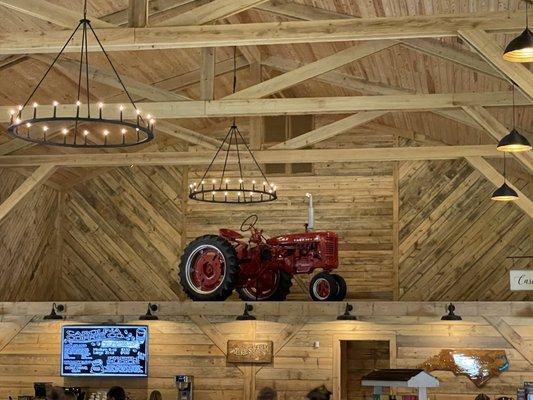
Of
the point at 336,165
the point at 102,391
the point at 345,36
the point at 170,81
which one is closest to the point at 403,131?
the point at 336,165

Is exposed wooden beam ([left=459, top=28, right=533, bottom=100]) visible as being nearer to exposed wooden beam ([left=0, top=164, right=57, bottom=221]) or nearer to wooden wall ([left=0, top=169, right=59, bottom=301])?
exposed wooden beam ([left=0, top=164, right=57, bottom=221])

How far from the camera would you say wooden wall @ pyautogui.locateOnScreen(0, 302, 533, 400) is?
14016mm

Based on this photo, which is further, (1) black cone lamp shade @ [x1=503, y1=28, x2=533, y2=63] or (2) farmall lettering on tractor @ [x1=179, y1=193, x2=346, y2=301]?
(2) farmall lettering on tractor @ [x1=179, y1=193, x2=346, y2=301]

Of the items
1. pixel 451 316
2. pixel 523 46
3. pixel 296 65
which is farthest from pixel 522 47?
pixel 296 65

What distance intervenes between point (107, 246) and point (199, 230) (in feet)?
5.78

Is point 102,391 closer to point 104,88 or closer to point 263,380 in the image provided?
point 263,380

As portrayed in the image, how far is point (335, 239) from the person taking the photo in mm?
15570

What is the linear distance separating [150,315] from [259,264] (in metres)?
1.89

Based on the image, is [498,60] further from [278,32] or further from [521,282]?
[521,282]

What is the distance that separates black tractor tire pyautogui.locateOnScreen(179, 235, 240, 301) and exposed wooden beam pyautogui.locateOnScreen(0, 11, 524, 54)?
5529mm

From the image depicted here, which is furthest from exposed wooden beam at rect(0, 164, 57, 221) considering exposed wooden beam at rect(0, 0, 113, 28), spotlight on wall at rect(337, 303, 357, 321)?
exposed wooden beam at rect(0, 0, 113, 28)

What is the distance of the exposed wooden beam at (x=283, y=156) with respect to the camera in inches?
595

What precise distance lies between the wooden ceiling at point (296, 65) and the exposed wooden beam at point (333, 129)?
0.58 metres


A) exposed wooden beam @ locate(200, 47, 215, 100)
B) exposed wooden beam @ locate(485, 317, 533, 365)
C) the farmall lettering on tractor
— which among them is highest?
exposed wooden beam @ locate(200, 47, 215, 100)
